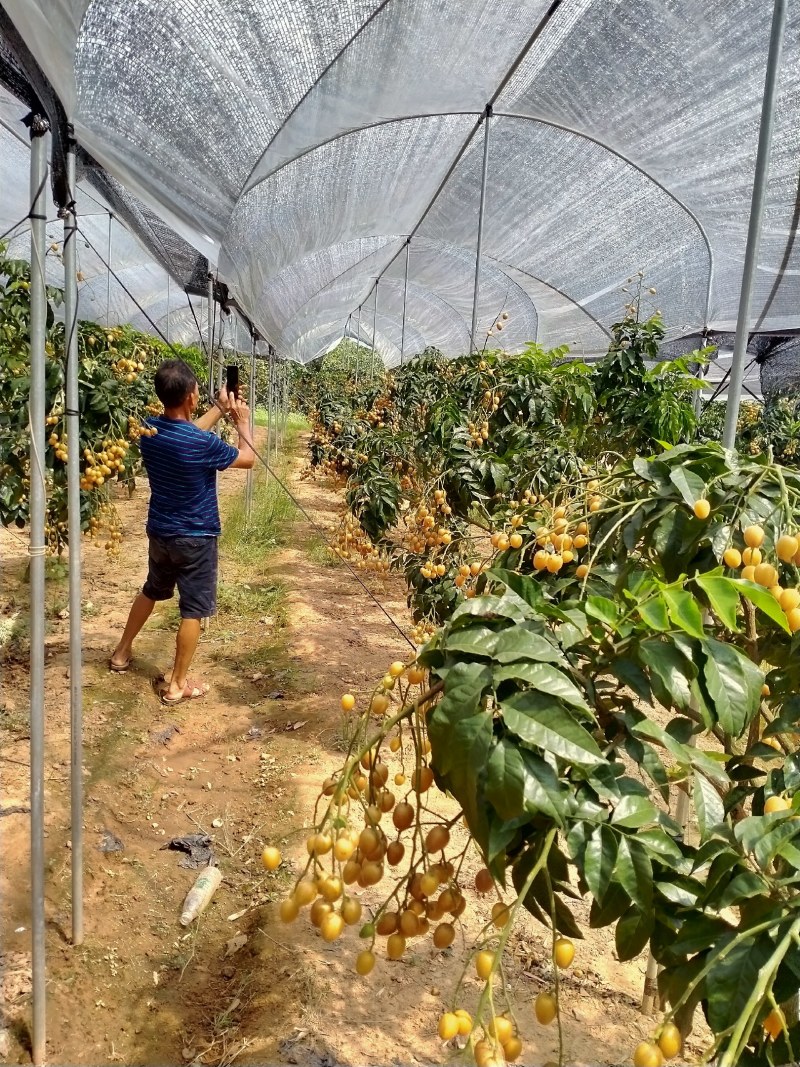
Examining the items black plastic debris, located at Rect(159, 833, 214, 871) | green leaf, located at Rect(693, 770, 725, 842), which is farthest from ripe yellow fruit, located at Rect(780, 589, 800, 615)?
black plastic debris, located at Rect(159, 833, 214, 871)

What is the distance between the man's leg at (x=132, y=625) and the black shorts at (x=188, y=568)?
0.42 ft

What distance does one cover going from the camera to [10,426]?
3.18 meters

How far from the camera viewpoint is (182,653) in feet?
11.0

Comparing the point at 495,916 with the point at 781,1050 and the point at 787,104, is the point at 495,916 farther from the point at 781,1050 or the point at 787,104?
the point at 787,104

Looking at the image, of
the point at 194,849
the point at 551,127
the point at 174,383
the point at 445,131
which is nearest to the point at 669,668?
the point at 194,849

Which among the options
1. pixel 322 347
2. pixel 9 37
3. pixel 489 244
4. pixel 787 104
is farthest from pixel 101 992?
pixel 322 347

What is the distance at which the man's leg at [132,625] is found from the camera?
353cm

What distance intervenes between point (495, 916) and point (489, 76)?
152 inches

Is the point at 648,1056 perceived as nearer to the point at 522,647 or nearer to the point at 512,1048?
the point at 512,1048

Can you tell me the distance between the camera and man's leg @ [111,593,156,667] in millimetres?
3531

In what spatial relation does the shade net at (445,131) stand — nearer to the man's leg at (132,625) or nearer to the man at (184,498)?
the man at (184,498)

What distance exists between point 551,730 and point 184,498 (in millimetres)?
2801

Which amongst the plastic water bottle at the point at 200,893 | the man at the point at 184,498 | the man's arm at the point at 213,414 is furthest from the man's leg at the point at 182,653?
the plastic water bottle at the point at 200,893

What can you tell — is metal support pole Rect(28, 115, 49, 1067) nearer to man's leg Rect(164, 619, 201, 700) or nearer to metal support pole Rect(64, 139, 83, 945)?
metal support pole Rect(64, 139, 83, 945)
